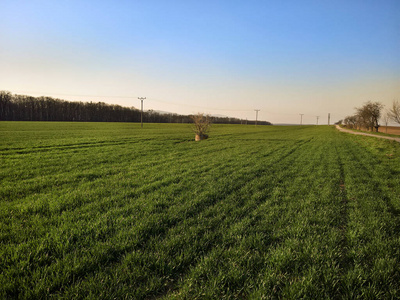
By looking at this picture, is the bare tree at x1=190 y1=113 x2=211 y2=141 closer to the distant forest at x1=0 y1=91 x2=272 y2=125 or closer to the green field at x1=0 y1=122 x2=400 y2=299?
the green field at x1=0 y1=122 x2=400 y2=299

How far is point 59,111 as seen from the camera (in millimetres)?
106812

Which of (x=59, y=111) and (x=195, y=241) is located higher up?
(x=59, y=111)

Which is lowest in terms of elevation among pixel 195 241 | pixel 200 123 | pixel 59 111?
pixel 195 241

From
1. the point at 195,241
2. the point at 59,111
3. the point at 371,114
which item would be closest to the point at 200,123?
the point at 195,241

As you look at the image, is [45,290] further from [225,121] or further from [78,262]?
[225,121]

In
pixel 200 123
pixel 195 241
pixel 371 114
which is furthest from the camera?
pixel 371 114

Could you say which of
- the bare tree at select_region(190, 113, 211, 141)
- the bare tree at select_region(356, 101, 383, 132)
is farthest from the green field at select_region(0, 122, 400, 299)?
the bare tree at select_region(356, 101, 383, 132)

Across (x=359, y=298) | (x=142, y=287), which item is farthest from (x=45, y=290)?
(x=359, y=298)

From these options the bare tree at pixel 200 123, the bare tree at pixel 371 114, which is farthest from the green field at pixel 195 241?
the bare tree at pixel 371 114

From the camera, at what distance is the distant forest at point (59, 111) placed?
3723 inches

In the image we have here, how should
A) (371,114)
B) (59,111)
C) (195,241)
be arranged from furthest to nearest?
1. (59,111)
2. (371,114)
3. (195,241)

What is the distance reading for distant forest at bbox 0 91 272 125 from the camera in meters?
94.6

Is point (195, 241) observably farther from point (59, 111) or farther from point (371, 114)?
point (59, 111)

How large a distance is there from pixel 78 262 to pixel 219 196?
4346mm
